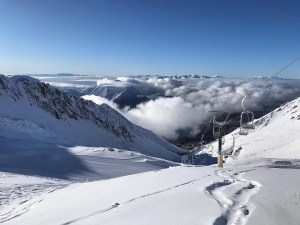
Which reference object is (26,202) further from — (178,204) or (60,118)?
(60,118)

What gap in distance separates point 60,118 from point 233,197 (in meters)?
119

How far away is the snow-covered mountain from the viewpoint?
3511 inches

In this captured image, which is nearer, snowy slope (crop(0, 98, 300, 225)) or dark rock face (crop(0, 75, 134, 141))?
snowy slope (crop(0, 98, 300, 225))

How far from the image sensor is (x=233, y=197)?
1080 centimetres

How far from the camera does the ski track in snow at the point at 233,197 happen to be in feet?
27.8

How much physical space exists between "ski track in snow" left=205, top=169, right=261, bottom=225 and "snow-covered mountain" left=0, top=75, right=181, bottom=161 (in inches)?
1964

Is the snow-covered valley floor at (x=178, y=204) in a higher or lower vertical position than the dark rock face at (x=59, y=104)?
higher

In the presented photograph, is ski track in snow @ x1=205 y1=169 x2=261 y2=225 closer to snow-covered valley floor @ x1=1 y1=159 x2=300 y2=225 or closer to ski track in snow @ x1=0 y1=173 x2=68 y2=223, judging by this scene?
snow-covered valley floor @ x1=1 y1=159 x2=300 y2=225

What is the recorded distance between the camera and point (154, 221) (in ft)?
28.5

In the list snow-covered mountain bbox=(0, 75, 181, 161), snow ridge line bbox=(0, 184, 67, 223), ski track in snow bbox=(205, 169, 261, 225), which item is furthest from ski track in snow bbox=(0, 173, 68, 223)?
snow-covered mountain bbox=(0, 75, 181, 161)

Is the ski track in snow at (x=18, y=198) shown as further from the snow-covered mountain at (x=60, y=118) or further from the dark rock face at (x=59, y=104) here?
the dark rock face at (x=59, y=104)

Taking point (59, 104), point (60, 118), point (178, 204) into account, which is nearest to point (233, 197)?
point (178, 204)

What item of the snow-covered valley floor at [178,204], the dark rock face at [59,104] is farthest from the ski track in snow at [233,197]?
the dark rock face at [59,104]

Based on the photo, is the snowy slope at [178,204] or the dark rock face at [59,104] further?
the dark rock face at [59,104]
